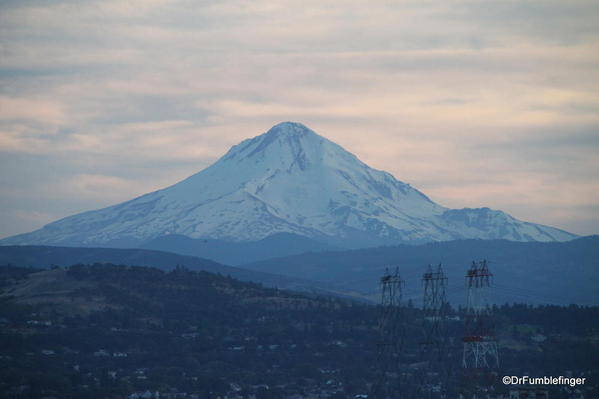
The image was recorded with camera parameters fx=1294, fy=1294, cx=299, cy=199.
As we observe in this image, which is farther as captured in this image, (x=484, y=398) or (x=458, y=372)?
(x=458, y=372)

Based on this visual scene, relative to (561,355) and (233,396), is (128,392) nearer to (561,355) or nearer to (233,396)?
(233,396)

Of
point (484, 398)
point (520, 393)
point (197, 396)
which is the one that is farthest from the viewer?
point (197, 396)

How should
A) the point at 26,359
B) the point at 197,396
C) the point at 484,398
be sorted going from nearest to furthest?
1. the point at 484,398
2. the point at 197,396
3. the point at 26,359

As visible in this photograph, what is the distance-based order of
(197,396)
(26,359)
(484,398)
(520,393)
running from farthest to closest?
1. (26,359)
2. (197,396)
3. (484,398)
4. (520,393)

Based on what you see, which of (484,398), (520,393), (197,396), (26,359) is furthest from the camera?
(26,359)

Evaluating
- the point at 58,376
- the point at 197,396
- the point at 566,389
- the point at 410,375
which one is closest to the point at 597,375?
the point at 566,389

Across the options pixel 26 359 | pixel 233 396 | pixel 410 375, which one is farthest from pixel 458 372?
pixel 26 359

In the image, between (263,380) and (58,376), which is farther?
(263,380)

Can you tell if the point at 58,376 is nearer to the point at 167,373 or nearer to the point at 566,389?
the point at 167,373
